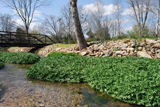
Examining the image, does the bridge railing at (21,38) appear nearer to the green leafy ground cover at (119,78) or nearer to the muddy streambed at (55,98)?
the green leafy ground cover at (119,78)

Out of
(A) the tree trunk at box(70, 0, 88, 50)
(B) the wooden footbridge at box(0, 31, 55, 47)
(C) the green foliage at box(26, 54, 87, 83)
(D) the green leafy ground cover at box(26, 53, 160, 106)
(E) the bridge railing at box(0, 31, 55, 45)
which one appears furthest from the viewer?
(E) the bridge railing at box(0, 31, 55, 45)

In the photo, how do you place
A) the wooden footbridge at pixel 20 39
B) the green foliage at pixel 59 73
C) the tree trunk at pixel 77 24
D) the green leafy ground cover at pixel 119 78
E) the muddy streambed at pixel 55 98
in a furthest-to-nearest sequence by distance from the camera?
1. the wooden footbridge at pixel 20 39
2. the tree trunk at pixel 77 24
3. the green foliage at pixel 59 73
4. the muddy streambed at pixel 55 98
5. the green leafy ground cover at pixel 119 78

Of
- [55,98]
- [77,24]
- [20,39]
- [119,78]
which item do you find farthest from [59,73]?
[20,39]

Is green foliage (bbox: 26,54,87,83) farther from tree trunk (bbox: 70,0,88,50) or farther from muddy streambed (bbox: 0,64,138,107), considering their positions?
tree trunk (bbox: 70,0,88,50)

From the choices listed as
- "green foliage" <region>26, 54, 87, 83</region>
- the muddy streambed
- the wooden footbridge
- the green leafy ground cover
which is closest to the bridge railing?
the wooden footbridge

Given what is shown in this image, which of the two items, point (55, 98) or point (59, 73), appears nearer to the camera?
point (55, 98)

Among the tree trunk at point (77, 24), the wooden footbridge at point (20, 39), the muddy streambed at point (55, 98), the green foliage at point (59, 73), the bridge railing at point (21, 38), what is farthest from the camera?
the bridge railing at point (21, 38)

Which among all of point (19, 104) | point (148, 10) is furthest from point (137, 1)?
point (19, 104)

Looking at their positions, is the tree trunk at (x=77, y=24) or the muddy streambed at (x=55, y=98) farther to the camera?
the tree trunk at (x=77, y=24)

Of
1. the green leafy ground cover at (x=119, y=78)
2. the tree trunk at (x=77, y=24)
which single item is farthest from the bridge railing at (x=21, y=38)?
the green leafy ground cover at (x=119, y=78)

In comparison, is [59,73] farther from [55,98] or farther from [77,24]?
[77,24]

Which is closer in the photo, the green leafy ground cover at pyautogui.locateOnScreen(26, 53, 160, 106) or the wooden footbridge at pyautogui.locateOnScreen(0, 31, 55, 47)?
the green leafy ground cover at pyautogui.locateOnScreen(26, 53, 160, 106)

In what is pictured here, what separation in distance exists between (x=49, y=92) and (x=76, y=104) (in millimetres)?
983

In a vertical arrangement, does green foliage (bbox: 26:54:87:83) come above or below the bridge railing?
below
